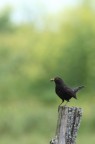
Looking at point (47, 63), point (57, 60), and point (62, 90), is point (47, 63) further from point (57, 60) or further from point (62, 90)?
point (62, 90)

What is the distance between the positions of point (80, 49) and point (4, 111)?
10264 mm

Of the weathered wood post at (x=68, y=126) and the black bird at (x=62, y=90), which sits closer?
the weathered wood post at (x=68, y=126)

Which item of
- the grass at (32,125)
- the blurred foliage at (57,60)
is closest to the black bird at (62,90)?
the grass at (32,125)

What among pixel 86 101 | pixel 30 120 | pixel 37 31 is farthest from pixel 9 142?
pixel 37 31

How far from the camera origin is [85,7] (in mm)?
34531

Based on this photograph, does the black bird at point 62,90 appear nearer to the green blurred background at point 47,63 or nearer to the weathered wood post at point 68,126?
the weathered wood post at point 68,126

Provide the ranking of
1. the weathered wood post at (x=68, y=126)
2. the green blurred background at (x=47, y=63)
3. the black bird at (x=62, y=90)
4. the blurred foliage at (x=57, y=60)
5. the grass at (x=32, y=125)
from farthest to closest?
the blurred foliage at (x=57, y=60)
the green blurred background at (x=47, y=63)
the grass at (x=32, y=125)
the black bird at (x=62, y=90)
the weathered wood post at (x=68, y=126)

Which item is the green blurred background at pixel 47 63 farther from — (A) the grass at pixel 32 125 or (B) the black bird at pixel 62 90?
(B) the black bird at pixel 62 90

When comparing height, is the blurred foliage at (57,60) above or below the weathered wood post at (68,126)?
above

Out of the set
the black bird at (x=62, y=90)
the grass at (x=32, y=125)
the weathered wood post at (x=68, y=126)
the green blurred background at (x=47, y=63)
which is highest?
the green blurred background at (x=47, y=63)

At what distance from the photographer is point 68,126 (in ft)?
25.5

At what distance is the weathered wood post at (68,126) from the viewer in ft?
25.5

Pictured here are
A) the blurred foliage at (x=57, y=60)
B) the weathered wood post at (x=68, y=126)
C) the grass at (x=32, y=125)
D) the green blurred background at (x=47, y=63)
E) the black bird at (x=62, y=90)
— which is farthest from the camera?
the blurred foliage at (x=57, y=60)

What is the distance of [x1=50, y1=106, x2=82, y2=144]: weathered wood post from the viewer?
7.77 meters
